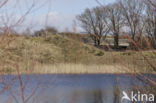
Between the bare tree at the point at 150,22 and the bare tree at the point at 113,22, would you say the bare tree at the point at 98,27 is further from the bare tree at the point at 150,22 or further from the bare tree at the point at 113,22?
the bare tree at the point at 150,22

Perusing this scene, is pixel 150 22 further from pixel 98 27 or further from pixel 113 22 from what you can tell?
pixel 98 27

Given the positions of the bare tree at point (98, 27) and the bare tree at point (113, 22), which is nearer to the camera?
the bare tree at point (113, 22)

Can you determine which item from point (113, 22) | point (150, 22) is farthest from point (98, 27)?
point (113, 22)

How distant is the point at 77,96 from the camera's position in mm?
8492

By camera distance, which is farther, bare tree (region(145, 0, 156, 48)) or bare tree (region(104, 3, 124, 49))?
bare tree (region(145, 0, 156, 48))

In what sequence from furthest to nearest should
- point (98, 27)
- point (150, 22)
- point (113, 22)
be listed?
point (98, 27)
point (150, 22)
point (113, 22)

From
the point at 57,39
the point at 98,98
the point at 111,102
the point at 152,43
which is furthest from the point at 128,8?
the point at 57,39

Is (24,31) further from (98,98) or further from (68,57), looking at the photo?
(68,57)

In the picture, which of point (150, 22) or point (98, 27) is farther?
point (98, 27)

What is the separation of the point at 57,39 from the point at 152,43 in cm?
2400

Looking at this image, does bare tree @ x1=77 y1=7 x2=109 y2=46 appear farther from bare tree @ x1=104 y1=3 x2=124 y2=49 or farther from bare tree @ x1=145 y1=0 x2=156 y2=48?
bare tree @ x1=145 y1=0 x2=156 y2=48

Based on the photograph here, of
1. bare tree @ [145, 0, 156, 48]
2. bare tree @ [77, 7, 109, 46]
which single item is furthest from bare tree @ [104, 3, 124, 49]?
bare tree @ [145, 0, 156, 48]

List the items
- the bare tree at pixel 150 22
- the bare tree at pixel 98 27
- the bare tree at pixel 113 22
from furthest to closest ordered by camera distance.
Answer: the bare tree at pixel 98 27
the bare tree at pixel 150 22
the bare tree at pixel 113 22

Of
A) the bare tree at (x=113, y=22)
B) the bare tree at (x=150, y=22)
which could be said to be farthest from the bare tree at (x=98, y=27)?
the bare tree at (x=150, y=22)
